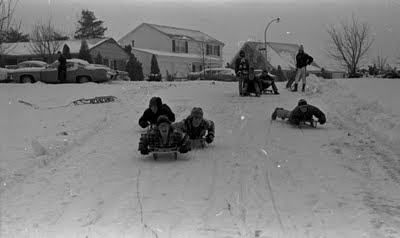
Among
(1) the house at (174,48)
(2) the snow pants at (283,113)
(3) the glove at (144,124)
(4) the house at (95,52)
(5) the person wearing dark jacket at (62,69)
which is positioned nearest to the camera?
(3) the glove at (144,124)

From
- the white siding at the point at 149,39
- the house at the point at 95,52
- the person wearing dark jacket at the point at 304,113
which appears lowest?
the person wearing dark jacket at the point at 304,113

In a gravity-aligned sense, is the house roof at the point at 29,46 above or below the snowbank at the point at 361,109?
above

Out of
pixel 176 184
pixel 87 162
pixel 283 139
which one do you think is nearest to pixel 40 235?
pixel 176 184

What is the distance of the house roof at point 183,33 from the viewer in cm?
6095

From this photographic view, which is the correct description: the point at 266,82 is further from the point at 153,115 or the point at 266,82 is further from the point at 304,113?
the point at 153,115

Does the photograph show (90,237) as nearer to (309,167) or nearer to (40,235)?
(40,235)

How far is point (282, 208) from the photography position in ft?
20.9

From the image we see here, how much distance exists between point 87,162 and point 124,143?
6.22ft

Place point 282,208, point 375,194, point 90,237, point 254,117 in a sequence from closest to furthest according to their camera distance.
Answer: point 90,237 < point 282,208 < point 375,194 < point 254,117

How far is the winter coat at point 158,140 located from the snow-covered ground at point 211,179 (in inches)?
10.3

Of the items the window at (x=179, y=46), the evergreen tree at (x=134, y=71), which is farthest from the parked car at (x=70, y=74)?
the window at (x=179, y=46)

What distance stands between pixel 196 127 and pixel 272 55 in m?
48.2

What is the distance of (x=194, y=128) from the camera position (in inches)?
398

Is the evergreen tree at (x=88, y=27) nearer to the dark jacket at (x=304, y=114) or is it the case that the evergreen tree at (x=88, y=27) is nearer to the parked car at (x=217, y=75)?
the parked car at (x=217, y=75)
